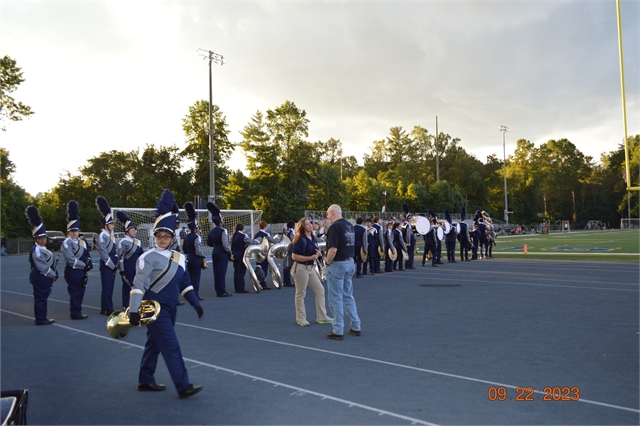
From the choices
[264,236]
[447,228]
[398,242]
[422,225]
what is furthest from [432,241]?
[264,236]

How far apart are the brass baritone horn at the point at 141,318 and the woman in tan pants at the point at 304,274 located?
4.14 metres

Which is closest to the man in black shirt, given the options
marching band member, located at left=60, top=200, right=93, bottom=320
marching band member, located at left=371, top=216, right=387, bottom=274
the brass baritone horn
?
the brass baritone horn

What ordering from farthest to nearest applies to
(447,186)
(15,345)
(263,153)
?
(447,186) < (263,153) < (15,345)

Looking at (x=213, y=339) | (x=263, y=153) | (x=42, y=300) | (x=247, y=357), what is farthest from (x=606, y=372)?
(x=263, y=153)

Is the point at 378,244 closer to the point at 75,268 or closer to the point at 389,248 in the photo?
the point at 389,248

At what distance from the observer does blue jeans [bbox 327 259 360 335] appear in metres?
8.28

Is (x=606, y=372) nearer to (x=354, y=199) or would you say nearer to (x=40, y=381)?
(x=40, y=381)

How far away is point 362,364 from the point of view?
266 inches

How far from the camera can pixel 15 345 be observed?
8.43 metres

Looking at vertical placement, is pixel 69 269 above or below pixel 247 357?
above

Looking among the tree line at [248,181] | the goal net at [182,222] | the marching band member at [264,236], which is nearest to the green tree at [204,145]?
the tree line at [248,181]

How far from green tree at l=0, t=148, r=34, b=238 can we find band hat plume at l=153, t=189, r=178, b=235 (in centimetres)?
4965

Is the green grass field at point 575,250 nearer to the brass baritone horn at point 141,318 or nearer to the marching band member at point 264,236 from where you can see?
the marching band member at point 264,236

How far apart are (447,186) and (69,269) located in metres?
74.2
